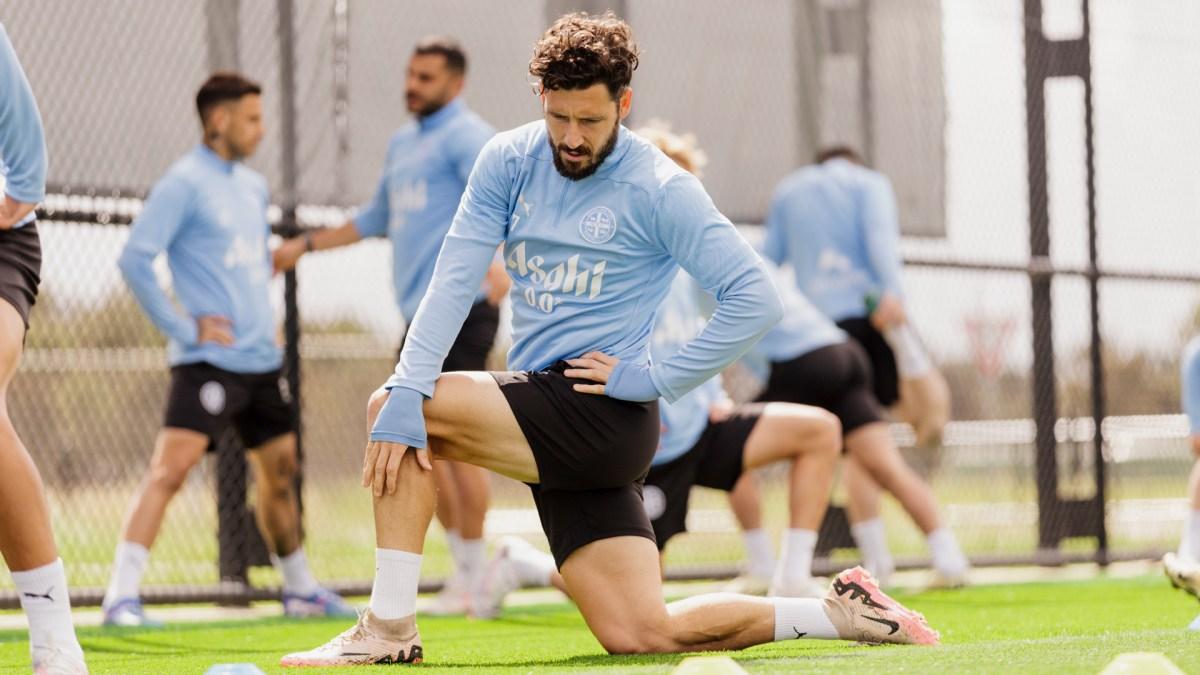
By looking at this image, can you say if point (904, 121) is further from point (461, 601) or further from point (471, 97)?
point (461, 601)

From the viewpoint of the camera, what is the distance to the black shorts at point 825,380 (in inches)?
308

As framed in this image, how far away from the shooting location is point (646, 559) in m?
4.63

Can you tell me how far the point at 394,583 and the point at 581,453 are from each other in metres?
0.56

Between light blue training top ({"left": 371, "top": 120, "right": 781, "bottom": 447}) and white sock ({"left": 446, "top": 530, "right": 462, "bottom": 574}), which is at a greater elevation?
light blue training top ({"left": 371, "top": 120, "right": 781, "bottom": 447})

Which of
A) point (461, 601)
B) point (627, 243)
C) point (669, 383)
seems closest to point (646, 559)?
point (669, 383)

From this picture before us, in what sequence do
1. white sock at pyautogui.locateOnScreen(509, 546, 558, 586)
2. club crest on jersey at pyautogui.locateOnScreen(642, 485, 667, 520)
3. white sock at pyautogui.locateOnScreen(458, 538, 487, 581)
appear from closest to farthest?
1. club crest on jersey at pyautogui.locateOnScreen(642, 485, 667, 520)
2. white sock at pyautogui.locateOnScreen(509, 546, 558, 586)
3. white sock at pyautogui.locateOnScreen(458, 538, 487, 581)

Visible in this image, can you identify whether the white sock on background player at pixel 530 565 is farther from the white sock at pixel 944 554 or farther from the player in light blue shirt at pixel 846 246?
the player in light blue shirt at pixel 846 246

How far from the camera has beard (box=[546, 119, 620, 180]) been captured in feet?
14.8

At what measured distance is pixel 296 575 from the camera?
7555 mm

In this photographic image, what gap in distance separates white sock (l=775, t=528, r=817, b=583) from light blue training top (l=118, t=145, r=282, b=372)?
7.40 feet

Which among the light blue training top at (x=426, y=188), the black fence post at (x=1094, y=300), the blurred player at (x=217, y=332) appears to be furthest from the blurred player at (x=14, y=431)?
the black fence post at (x=1094, y=300)

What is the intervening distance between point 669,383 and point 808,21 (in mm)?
5998

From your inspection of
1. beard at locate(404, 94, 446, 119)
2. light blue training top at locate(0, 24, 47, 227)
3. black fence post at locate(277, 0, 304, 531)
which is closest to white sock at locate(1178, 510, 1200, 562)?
beard at locate(404, 94, 446, 119)

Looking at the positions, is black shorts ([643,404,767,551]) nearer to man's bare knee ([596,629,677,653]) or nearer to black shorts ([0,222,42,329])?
man's bare knee ([596,629,677,653])
